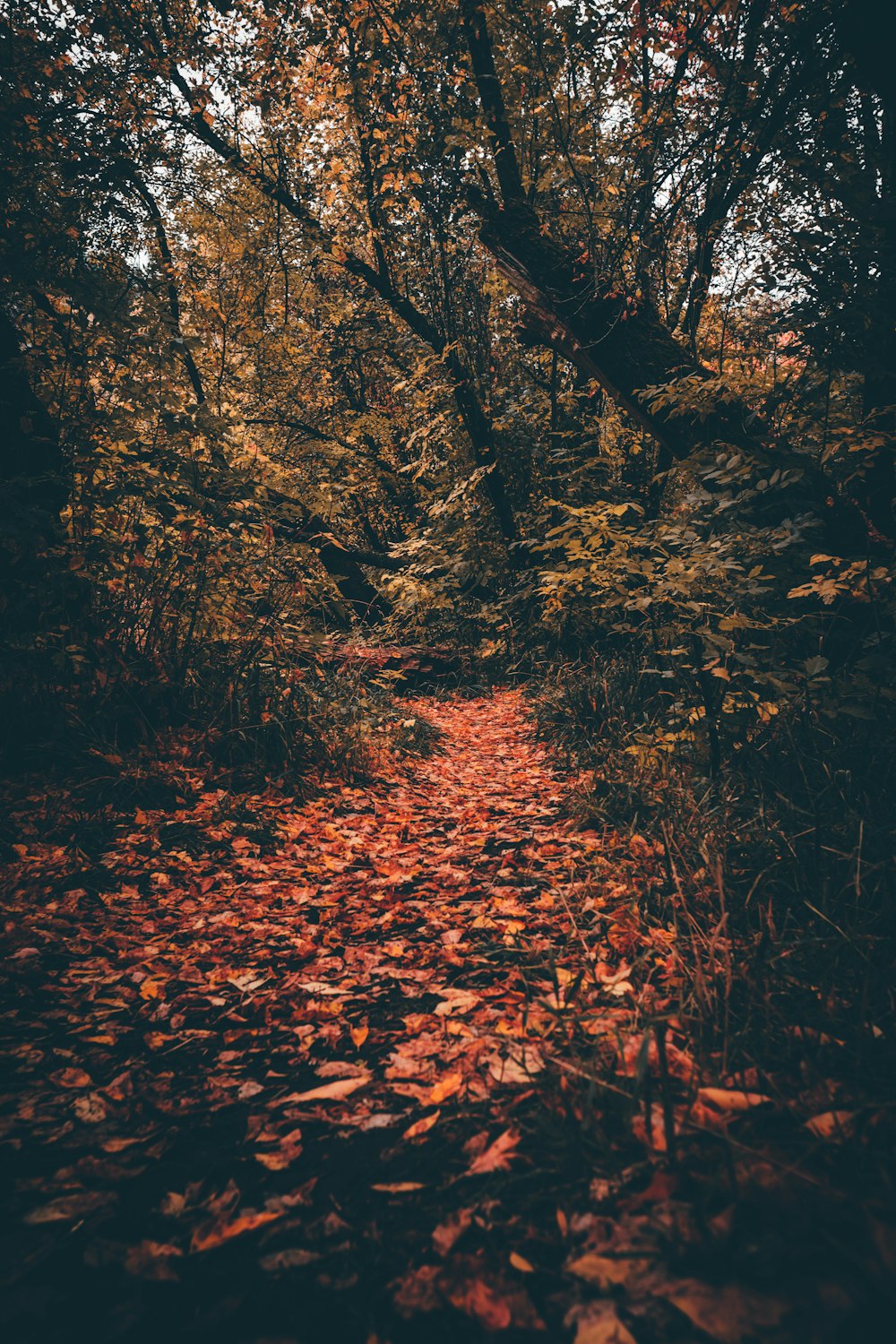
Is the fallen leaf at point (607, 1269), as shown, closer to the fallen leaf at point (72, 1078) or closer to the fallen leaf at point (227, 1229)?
the fallen leaf at point (227, 1229)

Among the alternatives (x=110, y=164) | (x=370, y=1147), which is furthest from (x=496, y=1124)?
(x=110, y=164)

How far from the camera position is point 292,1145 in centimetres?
155

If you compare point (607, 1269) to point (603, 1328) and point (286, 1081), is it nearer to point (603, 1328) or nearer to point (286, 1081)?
point (603, 1328)

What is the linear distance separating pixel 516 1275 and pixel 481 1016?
0.85 meters

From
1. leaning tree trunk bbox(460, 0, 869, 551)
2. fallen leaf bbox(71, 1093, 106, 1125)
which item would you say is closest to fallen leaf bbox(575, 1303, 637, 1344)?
fallen leaf bbox(71, 1093, 106, 1125)

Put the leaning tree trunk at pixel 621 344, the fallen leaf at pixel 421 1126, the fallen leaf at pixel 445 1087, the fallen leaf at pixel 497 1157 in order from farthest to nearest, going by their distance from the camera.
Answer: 1. the leaning tree trunk at pixel 621 344
2. the fallen leaf at pixel 445 1087
3. the fallen leaf at pixel 421 1126
4. the fallen leaf at pixel 497 1157

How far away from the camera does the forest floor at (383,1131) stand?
3.66 feet

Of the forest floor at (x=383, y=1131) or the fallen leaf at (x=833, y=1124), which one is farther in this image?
the fallen leaf at (x=833, y=1124)

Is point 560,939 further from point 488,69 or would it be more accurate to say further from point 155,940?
point 488,69

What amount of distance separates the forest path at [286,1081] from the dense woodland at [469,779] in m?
0.01

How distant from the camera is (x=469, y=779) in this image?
5.05 m

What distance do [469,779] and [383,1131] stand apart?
349 cm

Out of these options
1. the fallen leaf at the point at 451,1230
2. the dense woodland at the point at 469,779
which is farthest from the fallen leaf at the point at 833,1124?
the fallen leaf at the point at 451,1230

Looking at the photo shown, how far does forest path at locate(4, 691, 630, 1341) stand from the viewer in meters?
1.20
